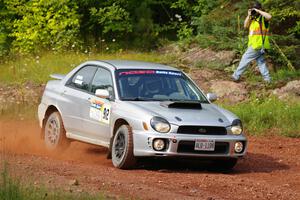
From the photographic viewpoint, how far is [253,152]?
48.9 ft

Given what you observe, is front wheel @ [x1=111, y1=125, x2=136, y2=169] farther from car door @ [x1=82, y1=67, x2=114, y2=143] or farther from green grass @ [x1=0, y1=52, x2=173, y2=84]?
green grass @ [x1=0, y1=52, x2=173, y2=84]

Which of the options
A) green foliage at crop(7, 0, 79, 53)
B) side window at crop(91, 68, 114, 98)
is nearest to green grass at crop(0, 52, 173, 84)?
green foliage at crop(7, 0, 79, 53)

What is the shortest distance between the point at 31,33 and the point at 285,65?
8.00 m

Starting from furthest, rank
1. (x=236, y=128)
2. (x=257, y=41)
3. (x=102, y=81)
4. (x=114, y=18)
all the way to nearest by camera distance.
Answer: (x=114, y=18), (x=257, y=41), (x=102, y=81), (x=236, y=128)

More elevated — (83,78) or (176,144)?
(83,78)

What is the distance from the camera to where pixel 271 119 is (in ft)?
57.7

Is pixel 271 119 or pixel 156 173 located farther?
pixel 271 119

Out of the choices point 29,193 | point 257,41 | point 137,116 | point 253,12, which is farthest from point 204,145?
point 253,12

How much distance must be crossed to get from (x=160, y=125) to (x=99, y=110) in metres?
1.37

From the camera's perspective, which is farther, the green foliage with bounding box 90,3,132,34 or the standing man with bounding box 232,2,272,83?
the green foliage with bounding box 90,3,132,34

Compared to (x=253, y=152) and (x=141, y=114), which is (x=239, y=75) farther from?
(x=141, y=114)

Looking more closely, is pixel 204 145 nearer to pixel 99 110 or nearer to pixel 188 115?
pixel 188 115

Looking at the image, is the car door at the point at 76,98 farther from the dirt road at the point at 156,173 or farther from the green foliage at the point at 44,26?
the green foliage at the point at 44,26

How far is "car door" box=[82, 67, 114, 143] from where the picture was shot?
12844 millimetres
